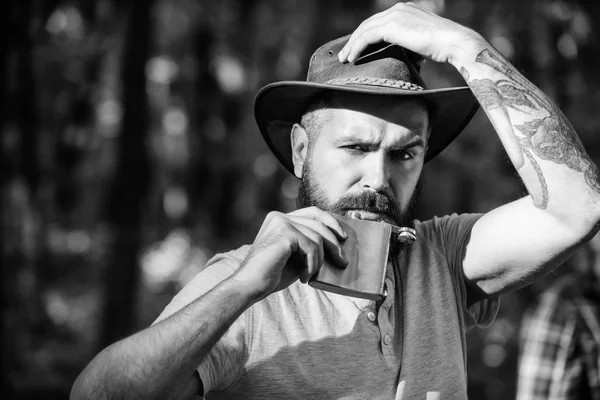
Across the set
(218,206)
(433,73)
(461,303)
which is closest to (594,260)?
(461,303)

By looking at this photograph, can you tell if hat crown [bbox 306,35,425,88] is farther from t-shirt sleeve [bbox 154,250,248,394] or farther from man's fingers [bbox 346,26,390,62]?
t-shirt sleeve [bbox 154,250,248,394]

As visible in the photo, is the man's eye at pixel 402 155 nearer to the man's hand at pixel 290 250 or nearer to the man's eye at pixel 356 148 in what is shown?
the man's eye at pixel 356 148

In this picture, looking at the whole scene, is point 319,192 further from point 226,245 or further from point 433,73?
point 226,245

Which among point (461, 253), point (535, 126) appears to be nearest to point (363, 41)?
point (535, 126)

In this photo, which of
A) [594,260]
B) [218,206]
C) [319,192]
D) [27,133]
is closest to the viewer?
[319,192]

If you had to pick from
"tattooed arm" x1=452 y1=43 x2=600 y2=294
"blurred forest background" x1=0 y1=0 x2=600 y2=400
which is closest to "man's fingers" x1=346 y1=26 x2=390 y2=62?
"tattooed arm" x1=452 y1=43 x2=600 y2=294

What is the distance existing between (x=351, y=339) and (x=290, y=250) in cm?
39

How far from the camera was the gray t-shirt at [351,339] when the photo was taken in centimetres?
211

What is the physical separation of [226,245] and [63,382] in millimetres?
2615

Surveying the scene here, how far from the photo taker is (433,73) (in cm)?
789

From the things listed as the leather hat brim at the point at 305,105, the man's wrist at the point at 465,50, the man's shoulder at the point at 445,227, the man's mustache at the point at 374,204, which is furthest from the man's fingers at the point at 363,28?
the man's shoulder at the point at 445,227

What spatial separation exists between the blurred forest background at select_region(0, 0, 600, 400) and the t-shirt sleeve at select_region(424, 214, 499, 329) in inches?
197

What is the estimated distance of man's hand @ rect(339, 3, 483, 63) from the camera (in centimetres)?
236

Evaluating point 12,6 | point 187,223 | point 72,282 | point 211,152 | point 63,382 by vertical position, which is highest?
point 12,6
